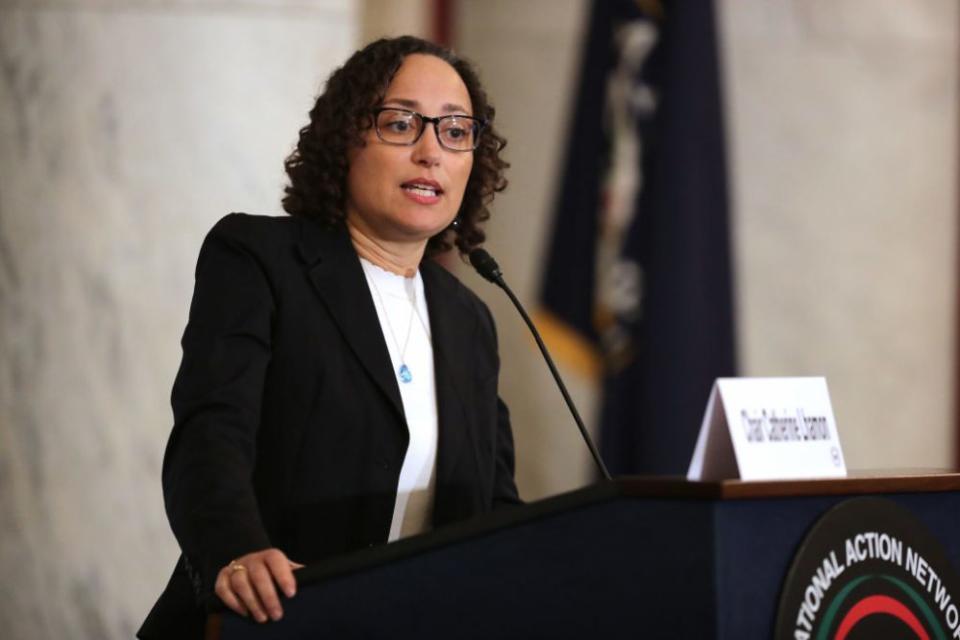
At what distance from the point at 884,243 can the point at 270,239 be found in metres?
3.73

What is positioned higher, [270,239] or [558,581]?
[270,239]

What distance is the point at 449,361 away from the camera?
2.31 m

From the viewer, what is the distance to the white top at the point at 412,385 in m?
2.19

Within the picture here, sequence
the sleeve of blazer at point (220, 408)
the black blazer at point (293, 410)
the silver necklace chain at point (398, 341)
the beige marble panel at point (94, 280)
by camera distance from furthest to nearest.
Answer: the beige marble panel at point (94, 280) < the silver necklace chain at point (398, 341) < the black blazer at point (293, 410) < the sleeve of blazer at point (220, 408)

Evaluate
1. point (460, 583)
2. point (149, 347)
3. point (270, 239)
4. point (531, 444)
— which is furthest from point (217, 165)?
point (531, 444)

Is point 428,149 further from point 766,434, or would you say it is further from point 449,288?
point 766,434

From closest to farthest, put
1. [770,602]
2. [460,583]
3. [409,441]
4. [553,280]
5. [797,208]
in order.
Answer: [770,602]
[460,583]
[409,441]
[553,280]
[797,208]

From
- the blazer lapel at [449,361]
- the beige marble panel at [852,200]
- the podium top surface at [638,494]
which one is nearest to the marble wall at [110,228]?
the blazer lapel at [449,361]

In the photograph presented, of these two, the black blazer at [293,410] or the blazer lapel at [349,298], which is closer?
the black blazer at [293,410]

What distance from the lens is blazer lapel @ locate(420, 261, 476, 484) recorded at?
222cm

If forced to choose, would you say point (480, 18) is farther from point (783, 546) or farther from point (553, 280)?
point (783, 546)

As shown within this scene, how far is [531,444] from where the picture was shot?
539cm

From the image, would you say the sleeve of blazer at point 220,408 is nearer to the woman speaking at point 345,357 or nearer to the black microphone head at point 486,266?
the woman speaking at point 345,357

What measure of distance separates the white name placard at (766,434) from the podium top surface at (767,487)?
22mm
